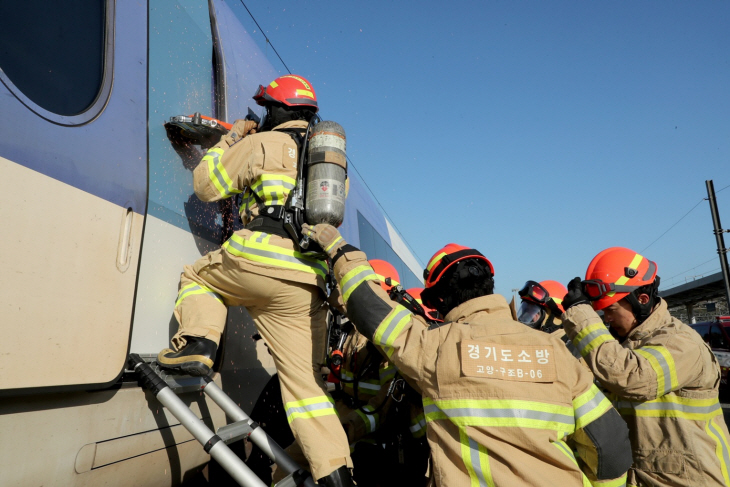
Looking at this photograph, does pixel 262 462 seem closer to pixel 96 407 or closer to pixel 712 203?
pixel 96 407

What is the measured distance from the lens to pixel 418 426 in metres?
3.26

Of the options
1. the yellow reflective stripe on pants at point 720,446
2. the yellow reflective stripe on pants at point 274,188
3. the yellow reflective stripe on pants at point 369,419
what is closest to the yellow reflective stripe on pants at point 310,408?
the yellow reflective stripe on pants at point 369,419

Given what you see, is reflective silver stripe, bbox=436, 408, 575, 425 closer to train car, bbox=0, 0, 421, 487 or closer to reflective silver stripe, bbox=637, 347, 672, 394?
reflective silver stripe, bbox=637, 347, 672, 394

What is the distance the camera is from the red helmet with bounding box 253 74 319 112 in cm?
297

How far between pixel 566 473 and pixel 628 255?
1.66m

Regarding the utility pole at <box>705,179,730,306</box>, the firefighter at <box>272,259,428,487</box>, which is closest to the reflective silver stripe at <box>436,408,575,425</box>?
the firefighter at <box>272,259,428,487</box>

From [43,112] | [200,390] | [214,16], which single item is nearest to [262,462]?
[200,390]

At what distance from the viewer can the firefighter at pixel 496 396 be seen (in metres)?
1.77

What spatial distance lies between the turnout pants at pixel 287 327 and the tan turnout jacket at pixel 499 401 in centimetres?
64

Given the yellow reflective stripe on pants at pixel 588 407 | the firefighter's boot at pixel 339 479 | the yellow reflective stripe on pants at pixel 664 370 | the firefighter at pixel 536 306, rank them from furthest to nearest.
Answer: the firefighter at pixel 536 306 < the yellow reflective stripe on pants at pixel 664 370 < the firefighter's boot at pixel 339 479 < the yellow reflective stripe on pants at pixel 588 407

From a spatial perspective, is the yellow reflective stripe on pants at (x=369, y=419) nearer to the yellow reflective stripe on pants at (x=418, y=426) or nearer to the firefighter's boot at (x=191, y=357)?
the yellow reflective stripe on pants at (x=418, y=426)

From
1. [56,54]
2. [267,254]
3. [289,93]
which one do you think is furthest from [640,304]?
[56,54]

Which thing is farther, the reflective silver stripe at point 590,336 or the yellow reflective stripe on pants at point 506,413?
the reflective silver stripe at point 590,336

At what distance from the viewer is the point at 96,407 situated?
186cm
